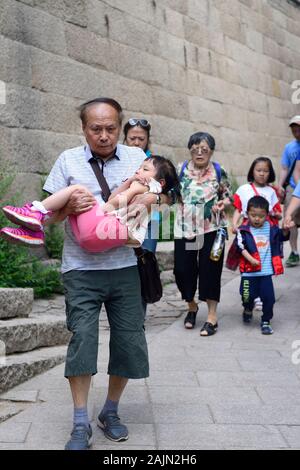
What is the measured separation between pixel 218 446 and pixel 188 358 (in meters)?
1.65

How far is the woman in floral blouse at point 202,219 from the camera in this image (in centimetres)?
586

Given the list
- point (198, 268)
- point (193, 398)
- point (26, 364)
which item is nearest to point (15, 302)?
point (26, 364)

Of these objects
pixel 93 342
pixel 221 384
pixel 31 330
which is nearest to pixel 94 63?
pixel 31 330

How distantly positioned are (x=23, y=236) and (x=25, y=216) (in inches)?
3.7

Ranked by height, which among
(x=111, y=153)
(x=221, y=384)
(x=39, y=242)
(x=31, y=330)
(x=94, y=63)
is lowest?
(x=221, y=384)

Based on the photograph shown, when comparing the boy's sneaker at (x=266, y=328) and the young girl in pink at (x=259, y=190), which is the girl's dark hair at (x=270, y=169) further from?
the boy's sneaker at (x=266, y=328)

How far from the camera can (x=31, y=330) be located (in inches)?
193

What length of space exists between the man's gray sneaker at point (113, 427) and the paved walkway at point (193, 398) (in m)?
0.04

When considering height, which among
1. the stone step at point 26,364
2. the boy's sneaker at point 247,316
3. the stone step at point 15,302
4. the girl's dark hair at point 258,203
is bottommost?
the boy's sneaker at point 247,316

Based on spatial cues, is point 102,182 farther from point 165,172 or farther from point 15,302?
point 15,302

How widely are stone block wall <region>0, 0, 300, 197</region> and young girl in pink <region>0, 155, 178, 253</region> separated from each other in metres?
3.05

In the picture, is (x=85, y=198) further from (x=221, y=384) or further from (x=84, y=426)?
(x=221, y=384)

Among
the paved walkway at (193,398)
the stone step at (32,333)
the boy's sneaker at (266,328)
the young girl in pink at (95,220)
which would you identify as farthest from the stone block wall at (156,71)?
the young girl in pink at (95,220)
